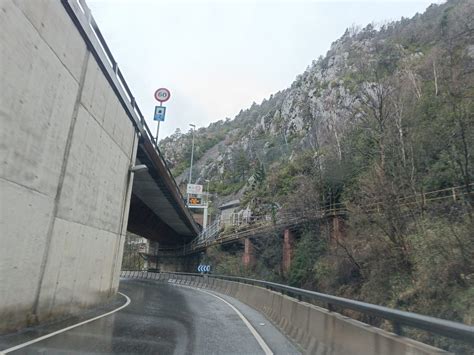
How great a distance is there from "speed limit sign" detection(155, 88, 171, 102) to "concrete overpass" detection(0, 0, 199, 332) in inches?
471

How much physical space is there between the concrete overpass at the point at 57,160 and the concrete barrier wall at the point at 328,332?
18.8 feet

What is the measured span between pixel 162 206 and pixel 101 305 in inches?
826

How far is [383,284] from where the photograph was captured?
64.0 feet

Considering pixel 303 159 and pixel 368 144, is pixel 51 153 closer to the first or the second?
pixel 368 144

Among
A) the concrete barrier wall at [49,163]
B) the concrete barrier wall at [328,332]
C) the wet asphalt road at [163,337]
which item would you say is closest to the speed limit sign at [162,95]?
the concrete barrier wall at [49,163]

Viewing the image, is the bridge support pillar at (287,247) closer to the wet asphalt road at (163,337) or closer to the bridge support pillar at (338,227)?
the bridge support pillar at (338,227)

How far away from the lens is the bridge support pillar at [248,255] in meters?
39.9

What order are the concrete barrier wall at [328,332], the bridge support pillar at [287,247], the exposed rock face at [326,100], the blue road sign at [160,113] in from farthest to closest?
the exposed rock face at [326,100] < the bridge support pillar at [287,247] < the blue road sign at [160,113] < the concrete barrier wall at [328,332]

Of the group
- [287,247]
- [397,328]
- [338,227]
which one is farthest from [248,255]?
[397,328]

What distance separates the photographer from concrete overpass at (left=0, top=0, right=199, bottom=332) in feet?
24.3

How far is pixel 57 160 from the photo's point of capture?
930cm

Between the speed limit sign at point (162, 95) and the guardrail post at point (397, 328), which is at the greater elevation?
the speed limit sign at point (162, 95)

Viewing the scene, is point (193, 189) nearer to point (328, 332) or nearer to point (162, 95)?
point (162, 95)

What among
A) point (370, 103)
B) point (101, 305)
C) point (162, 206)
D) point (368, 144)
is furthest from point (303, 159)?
point (101, 305)
